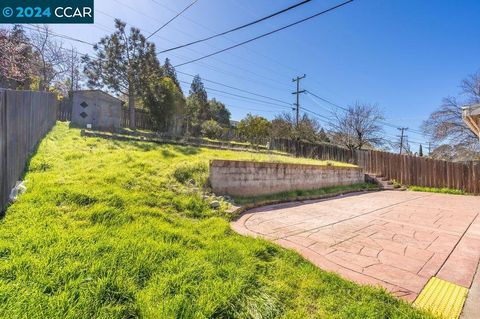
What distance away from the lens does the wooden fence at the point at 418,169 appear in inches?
442

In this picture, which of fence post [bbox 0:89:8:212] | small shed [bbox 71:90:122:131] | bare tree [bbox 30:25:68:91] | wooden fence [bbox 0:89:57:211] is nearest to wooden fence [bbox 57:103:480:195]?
small shed [bbox 71:90:122:131]

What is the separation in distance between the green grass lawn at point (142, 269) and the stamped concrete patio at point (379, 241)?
0.40 metres

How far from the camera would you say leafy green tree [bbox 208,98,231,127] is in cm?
2588

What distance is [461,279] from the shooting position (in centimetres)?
260

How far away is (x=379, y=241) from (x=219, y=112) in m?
24.2

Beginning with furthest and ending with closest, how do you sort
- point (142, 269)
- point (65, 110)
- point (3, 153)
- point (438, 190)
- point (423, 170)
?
point (65, 110) → point (423, 170) → point (438, 190) → point (3, 153) → point (142, 269)

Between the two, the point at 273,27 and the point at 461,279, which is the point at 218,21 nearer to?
the point at 273,27

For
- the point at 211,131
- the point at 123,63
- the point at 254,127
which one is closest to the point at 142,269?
the point at 123,63

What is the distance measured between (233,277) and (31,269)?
5.20ft

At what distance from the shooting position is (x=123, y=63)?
51.8ft

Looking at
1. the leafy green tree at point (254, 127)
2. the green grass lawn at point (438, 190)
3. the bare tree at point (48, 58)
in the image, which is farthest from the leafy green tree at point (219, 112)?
the green grass lawn at point (438, 190)

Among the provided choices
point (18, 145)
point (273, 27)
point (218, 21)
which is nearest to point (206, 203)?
point (18, 145)

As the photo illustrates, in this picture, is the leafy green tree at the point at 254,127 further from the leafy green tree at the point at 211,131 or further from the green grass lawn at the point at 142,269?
the green grass lawn at the point at 142,269

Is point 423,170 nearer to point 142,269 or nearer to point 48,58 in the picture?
point 142,269
